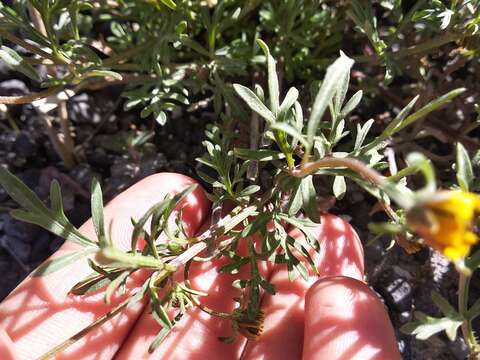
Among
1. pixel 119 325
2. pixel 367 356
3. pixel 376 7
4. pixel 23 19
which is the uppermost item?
pixel 23 19

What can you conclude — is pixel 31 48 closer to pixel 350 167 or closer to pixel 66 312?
pixel 66 312

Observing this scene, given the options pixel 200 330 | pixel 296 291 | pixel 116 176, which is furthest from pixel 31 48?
pixel 296 291

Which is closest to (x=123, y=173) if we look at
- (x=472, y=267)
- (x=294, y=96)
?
(x=294, y=96)

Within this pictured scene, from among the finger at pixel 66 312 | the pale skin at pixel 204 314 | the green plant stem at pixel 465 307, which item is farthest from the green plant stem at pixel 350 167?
the finger at pixel 66 312

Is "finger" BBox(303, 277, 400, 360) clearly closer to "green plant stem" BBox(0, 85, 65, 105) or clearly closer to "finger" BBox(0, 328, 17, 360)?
"finger" BBox(0, 328, 17, 360)

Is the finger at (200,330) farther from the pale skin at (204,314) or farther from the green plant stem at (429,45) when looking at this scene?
the green plant stem at (429,45)

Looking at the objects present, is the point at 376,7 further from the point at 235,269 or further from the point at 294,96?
the point at 235,269

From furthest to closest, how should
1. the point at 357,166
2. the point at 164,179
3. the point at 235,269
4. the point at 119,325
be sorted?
the point at 164,179 → the point at 119,325 → the point at 235,269 → the point at 357,166
